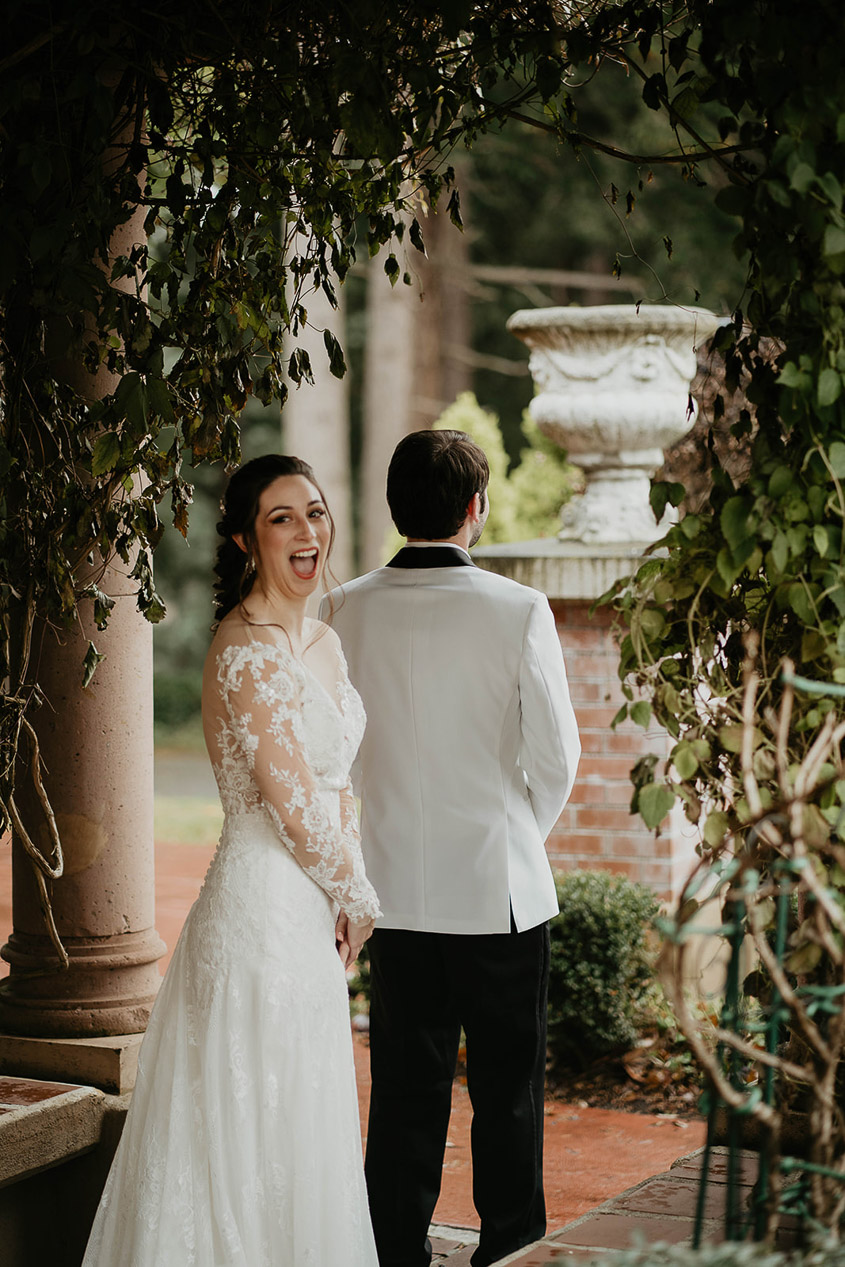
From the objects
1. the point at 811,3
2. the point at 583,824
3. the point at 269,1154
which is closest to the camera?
the point at 811,3

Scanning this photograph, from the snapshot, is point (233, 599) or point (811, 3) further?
point (233, 599)

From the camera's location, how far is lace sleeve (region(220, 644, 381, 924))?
2.83 meters

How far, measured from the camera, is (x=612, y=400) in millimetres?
6496

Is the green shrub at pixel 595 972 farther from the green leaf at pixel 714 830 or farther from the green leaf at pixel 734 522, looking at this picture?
the green leaf at pixel 734 522

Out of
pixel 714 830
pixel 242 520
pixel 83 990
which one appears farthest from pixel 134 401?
pixel 83 990

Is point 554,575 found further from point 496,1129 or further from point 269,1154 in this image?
point 269,1154

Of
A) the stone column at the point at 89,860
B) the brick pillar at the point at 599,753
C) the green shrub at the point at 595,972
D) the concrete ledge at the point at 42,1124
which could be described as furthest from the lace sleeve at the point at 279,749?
the brick pillar at the point at 599,753

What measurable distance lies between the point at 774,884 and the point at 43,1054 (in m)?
2.07

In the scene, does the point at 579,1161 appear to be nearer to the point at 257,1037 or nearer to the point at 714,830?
the point at 257,1037

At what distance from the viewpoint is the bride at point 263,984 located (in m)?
2.79

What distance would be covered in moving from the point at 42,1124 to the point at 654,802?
75.1 inches

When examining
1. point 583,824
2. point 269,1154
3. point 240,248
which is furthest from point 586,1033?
point 240,248

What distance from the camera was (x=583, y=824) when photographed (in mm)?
6230

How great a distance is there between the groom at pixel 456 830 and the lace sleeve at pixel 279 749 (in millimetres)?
394
